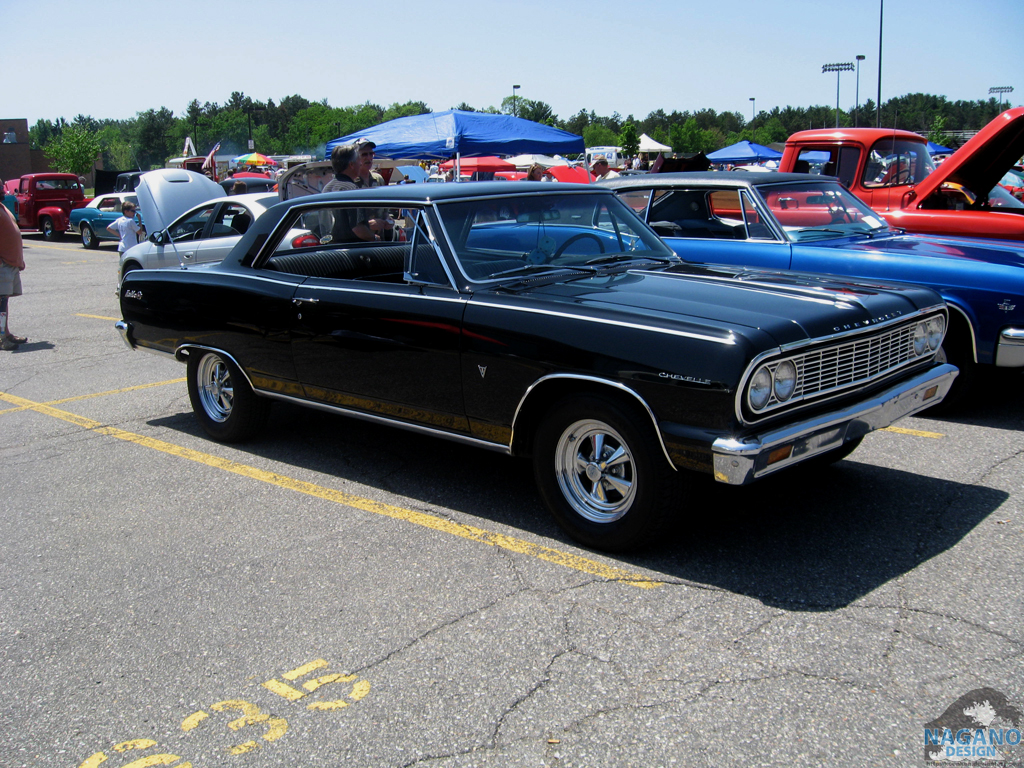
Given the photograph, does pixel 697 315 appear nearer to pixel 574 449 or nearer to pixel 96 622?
pixel 574 449

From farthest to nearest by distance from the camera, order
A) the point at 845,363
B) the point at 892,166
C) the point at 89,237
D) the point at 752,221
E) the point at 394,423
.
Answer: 1. the point at 89,237
2. the point at 892,166
3. the point at 752,221
4. the point at 394,423
5. the point at 845,363

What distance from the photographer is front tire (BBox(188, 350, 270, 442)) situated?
5.40 m

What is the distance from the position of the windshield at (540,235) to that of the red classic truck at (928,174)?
3842mm

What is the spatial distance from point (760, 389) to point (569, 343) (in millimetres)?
806

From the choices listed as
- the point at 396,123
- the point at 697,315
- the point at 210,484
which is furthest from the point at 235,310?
the point at 396,123

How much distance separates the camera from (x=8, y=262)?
358 inches

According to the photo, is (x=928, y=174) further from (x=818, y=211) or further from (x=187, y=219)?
(x=187, y=219)

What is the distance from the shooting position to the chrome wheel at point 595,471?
3648mm

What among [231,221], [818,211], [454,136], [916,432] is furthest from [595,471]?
[454,136]

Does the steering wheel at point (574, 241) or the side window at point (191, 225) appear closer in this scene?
the steering wheel at point (574, 241)

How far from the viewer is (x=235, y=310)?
5.12 metres

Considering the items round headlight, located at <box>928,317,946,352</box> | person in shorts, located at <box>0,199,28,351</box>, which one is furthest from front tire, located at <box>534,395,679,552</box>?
person in shorts, located at <box>0,199,28,351</box>

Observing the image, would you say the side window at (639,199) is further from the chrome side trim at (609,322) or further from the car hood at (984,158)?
the chrome side trim at (609,322)

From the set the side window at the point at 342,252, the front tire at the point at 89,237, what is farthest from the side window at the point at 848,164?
the front tire at the point at 89,237
